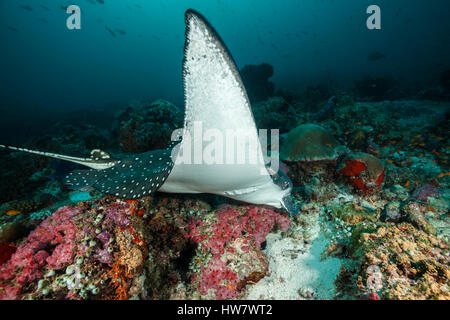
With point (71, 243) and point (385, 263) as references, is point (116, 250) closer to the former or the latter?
point (71, 243)

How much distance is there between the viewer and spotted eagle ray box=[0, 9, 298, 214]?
62.2 inches

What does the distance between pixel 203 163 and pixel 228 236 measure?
1229 millimetres

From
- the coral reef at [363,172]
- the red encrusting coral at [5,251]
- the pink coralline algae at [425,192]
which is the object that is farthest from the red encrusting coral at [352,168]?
the red encrusting coral at [5,251]

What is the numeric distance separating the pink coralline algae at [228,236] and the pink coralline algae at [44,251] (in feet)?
4.54

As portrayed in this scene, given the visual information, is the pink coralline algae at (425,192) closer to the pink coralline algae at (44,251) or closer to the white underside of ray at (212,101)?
the white underside of ray at (212,101)

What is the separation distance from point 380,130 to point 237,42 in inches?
4419

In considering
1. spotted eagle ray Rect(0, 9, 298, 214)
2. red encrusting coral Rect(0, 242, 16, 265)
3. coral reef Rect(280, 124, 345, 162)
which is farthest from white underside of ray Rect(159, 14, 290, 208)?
coral reef Rect(280, 124, 345, 162)

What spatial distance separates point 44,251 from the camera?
78.5 inches

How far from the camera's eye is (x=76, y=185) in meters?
2.87

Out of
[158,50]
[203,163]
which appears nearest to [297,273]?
[203,163]

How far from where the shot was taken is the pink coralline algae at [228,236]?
2.22m

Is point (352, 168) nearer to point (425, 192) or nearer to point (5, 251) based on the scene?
point (425, 192)

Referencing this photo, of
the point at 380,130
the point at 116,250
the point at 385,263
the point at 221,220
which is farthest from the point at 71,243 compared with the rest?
the point at 380,130
